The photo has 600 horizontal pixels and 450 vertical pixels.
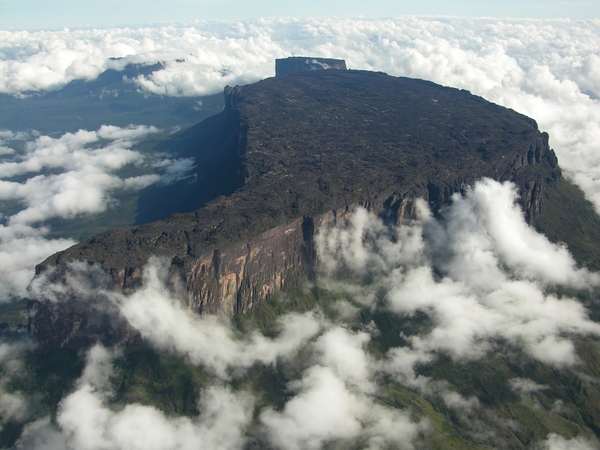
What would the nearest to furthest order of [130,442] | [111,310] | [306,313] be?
[130,442], [111,310], [306,313]

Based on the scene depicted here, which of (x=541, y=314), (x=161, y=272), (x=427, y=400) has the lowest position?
(x=427, y=400)

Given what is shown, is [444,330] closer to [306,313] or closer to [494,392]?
[494,392]

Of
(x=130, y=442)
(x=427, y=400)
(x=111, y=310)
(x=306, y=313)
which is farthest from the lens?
(x=306, y=313)

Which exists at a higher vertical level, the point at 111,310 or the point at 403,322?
the point at 111,310

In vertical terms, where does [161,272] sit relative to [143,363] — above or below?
above

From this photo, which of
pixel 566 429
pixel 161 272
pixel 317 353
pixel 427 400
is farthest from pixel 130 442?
pixel 566 429

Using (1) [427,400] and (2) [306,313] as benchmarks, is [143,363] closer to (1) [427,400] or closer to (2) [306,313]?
(2) [306,313]

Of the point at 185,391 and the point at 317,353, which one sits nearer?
the point at 185,391

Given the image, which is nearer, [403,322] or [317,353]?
[317,353]

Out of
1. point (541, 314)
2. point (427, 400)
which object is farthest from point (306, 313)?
point (541, 314)
